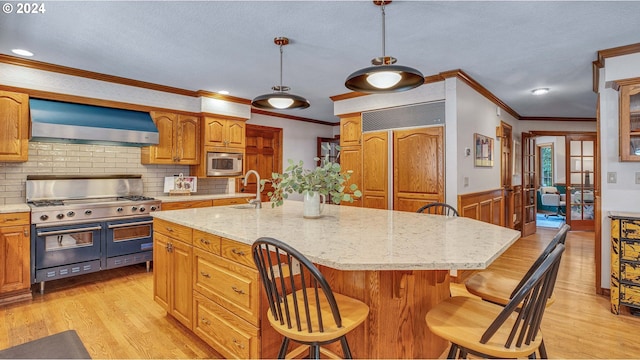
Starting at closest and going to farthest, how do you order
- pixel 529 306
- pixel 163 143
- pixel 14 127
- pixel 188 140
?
1. pixel 529 306
2. pixel 14 127
3. pixel 163 143
4. pixel 188 140

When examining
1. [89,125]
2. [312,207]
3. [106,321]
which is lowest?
[106,321]

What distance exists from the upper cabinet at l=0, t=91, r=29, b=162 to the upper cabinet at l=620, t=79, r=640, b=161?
228 inches

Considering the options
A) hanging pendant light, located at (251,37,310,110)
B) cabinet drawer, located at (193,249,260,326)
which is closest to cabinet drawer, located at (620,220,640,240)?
hanging pendant light, located at (251,37,310,110)

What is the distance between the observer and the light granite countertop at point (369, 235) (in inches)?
50.9

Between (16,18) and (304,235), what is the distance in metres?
2.76

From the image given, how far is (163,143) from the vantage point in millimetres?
4348

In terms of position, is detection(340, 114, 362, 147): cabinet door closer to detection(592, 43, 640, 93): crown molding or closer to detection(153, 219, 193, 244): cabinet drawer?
detection(592, 43, 640, 93): crown molding

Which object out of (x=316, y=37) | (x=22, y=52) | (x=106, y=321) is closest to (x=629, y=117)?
(x=316, y=37)

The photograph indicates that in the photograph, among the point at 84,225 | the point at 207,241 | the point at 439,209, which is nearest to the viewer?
the point at 207,241

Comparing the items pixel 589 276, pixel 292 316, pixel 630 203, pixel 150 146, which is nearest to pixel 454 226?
pixel 292 316

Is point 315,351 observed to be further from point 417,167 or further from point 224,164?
point 224,164

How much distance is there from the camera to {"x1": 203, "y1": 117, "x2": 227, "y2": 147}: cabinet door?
468 cm

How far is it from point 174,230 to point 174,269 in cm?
29

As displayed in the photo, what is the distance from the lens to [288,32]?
263cm
